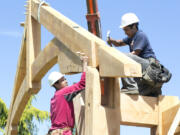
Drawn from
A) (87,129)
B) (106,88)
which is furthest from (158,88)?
(87,129)

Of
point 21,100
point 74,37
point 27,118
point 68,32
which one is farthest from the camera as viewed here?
point 27,118

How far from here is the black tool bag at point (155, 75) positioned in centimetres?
516

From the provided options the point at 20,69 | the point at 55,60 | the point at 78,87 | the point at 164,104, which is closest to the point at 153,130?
the point at 164,104

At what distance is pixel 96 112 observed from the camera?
4.39m

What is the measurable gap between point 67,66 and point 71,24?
0.50m

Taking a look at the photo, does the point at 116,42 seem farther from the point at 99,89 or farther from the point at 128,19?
the point at 99,89

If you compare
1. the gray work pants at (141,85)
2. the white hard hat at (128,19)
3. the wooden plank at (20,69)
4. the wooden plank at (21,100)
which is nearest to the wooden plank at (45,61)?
the wooden plank at (21,100)

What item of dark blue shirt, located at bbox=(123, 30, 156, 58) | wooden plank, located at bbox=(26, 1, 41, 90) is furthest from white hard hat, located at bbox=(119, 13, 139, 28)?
wooden plank, located at bbox=(26, 1, 41, 90)

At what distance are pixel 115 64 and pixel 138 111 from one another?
2.94 feet

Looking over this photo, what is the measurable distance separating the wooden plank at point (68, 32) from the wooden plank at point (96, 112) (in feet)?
0.76

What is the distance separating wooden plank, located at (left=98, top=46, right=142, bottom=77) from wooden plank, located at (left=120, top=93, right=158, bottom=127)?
→ 0.56 metres

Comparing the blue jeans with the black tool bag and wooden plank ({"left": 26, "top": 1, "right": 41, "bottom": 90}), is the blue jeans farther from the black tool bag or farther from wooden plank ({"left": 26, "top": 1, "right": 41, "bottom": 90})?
wooden plank ({"left": 26, "top": 1, "right": 41, "bottom": 90})

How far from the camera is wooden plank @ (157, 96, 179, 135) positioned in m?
4.98

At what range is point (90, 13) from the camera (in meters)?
6.88
